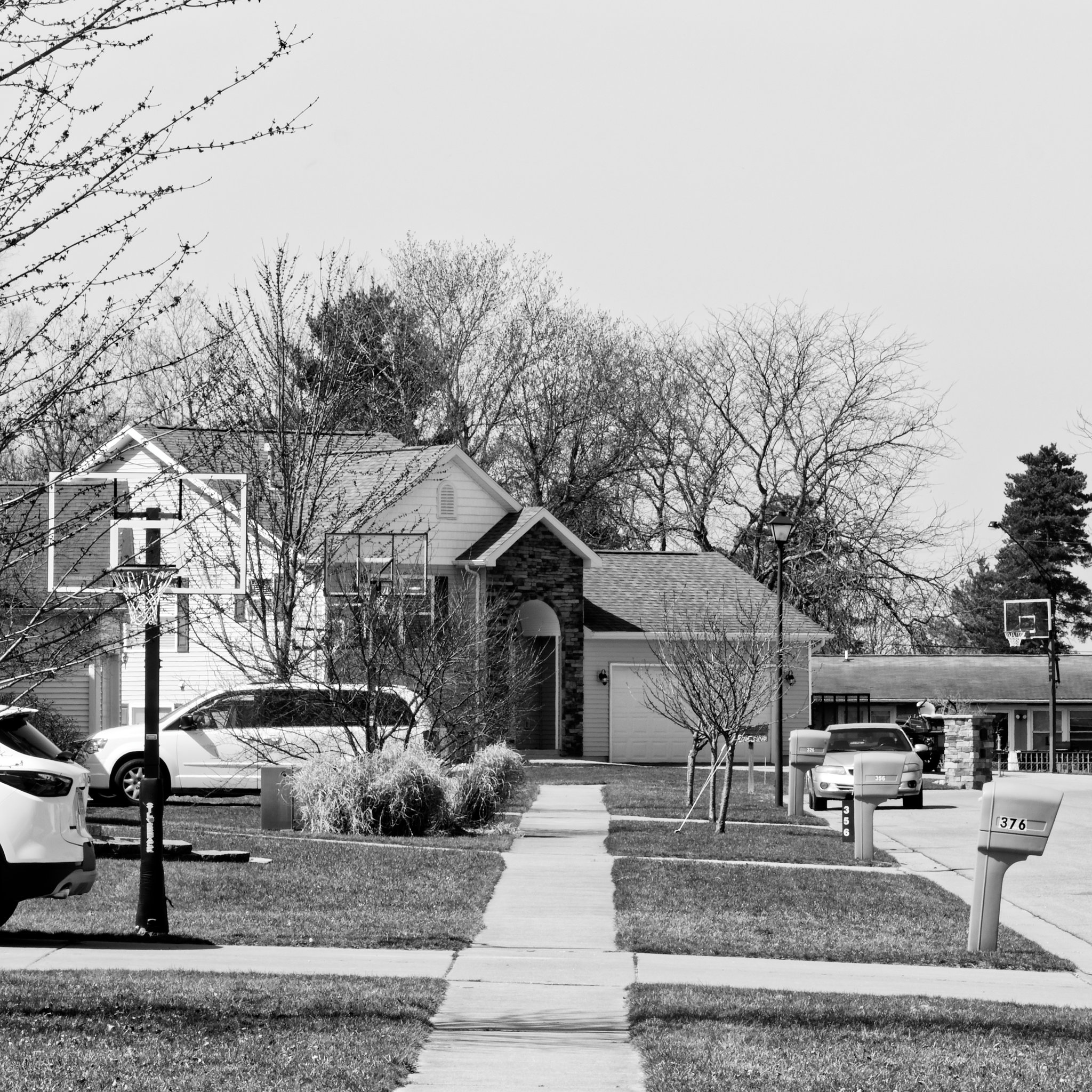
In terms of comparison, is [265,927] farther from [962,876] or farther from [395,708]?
[395,708]

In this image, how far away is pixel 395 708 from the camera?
21.4 metres

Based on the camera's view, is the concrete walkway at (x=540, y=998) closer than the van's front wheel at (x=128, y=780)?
Yes

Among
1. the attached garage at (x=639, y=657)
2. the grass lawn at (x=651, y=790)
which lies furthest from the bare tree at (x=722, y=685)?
the attached garage at (x=639, y=657)

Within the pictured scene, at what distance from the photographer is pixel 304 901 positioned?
12594mm

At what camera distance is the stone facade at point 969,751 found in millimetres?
32062

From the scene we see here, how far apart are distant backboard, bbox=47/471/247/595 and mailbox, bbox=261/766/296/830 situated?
2283 millimetres

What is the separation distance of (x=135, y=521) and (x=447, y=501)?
22.7 meters

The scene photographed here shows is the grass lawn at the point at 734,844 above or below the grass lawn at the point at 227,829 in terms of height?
below

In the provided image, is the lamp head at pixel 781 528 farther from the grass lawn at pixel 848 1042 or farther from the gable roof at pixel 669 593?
the grass lawn at pixel 848 1042

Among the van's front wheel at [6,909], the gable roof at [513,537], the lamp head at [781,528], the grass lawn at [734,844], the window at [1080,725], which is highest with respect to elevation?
the gable roof at [513,537]

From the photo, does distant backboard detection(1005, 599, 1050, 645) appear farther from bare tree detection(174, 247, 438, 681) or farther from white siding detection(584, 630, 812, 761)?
bare tree detection(174, 247, 438, 681)

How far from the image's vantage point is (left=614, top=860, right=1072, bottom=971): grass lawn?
11.0 meters

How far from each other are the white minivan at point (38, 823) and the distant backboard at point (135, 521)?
1.15 meters

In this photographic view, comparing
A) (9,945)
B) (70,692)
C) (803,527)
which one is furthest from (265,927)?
(803,527)
